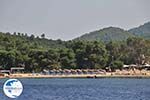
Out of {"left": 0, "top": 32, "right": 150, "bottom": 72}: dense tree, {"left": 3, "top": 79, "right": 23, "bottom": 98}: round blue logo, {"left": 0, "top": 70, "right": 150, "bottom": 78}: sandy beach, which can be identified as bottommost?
{"left": 3, "top": 79, "right": 23, "bottom": 98}: round blue logo

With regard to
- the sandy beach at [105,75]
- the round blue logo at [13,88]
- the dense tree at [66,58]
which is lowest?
the round blue logo at [13,88]

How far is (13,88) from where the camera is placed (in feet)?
34.9

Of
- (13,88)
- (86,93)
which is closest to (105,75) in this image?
(86,93)

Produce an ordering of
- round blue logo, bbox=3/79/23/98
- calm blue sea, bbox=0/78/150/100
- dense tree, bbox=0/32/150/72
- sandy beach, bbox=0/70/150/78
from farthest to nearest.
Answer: dense tree, bbox=0/32/150/72 < sandy beach, bbox=0/70/150/78 < calm blue sea, bbox=0/78/150/100 < round blue logo, bbox=3/79/23/98

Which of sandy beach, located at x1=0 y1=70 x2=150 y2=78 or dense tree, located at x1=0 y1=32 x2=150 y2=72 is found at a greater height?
dense tree, located at x1=0 y1=32 x2=150 y2=72

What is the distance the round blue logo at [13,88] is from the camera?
34.7ft

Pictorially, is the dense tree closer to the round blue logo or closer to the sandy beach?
the sandy beach

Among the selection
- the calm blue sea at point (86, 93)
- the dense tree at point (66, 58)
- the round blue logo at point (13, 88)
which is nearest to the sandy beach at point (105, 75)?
the dense tree at point (66, 58)

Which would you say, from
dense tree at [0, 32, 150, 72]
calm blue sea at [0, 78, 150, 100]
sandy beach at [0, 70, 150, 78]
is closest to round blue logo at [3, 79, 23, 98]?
calm blue sea at [0, 78, 150, 100]

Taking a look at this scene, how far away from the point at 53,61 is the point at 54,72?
4.54 m

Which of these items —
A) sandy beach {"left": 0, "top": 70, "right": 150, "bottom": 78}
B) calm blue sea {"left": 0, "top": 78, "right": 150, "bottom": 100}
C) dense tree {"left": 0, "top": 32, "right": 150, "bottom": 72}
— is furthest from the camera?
dense tree {"left": 0, "top": 32, "right": 150, "bottom": 72}

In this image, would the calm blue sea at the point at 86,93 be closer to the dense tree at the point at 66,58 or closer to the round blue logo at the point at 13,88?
the round blue logo at the point at 13,88

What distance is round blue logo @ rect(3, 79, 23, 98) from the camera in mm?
10578

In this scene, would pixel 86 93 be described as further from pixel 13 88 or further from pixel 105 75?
pixel 105 75
